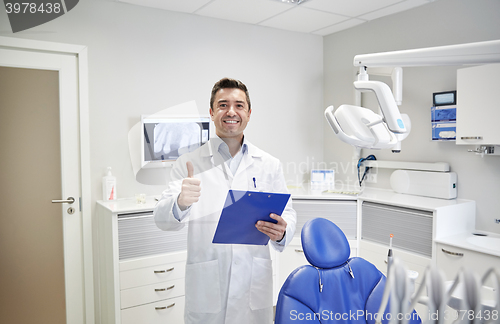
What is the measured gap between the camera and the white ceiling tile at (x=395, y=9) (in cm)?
290

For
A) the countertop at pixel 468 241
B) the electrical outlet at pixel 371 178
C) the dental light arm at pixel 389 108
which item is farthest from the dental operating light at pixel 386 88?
the electrical outlet at pixel 371 178

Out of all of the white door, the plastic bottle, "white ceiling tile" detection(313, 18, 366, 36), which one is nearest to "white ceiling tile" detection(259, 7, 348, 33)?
"white ceiling tile" detection(313, 18, 366, 36)

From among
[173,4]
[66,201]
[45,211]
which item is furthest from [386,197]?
[45,211]

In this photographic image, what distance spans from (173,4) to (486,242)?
2737 millimetres

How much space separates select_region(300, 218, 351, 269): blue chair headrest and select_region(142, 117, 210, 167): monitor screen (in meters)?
1.38

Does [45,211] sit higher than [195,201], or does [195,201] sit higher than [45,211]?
[195,201]

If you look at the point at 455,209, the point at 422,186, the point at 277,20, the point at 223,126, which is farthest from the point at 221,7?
the point at 455,209

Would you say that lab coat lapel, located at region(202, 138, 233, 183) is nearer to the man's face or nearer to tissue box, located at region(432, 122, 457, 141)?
the man's face

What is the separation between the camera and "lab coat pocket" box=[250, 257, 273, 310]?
5.38 ft

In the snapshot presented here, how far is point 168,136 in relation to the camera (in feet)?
9.34

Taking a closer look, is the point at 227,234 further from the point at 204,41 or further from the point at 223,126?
the point at 204,41

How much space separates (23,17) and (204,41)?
4.31 feet

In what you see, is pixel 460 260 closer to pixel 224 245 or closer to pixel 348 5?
pixel 224 245

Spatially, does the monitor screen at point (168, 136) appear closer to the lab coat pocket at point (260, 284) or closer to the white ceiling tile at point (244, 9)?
the white ceiling tile at point (244, 9)
